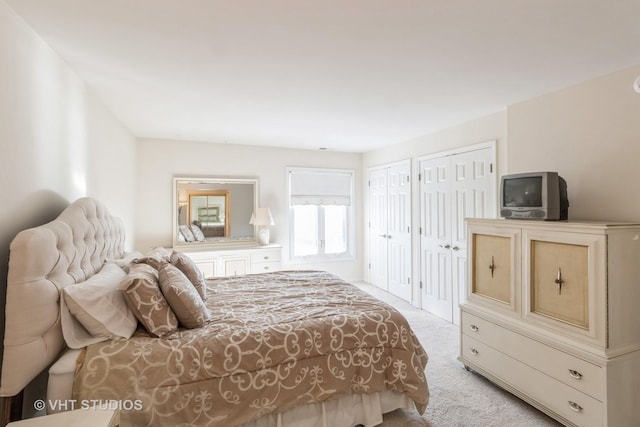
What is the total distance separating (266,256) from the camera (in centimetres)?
469

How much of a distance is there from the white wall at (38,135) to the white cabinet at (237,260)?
1.81 metres

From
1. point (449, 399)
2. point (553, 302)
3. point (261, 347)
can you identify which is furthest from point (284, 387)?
point (553, 302)

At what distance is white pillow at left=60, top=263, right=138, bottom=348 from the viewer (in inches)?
61.0

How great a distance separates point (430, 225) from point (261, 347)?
9.95 ft

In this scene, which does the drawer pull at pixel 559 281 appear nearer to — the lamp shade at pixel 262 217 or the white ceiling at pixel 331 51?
the white ceiling at pixel 331 51

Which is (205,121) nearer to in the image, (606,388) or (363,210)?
(363,210)

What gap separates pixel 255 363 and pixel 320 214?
3.88 m

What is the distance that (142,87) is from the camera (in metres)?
2.57

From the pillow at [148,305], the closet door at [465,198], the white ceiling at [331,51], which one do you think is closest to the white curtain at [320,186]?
the white ceiling at [331,51]

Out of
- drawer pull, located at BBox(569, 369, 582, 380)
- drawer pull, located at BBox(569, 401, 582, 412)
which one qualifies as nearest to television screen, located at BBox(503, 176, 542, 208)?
drawer pull, located at BBox(569, 369, 582, 380)

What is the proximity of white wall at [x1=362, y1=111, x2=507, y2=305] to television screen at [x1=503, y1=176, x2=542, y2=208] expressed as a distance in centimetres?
68

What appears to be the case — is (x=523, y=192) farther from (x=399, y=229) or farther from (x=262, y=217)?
(x=262, y=217)

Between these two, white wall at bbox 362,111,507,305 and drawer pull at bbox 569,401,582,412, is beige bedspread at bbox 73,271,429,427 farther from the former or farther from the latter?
white wall at bbox 362,111,507,305

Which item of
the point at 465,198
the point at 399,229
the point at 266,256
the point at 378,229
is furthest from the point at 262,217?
the point at 465,198
